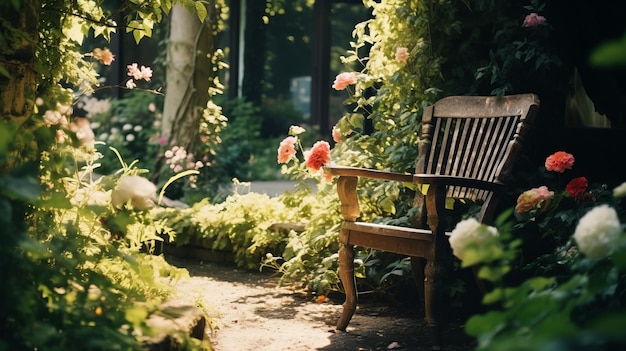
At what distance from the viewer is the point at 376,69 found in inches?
186

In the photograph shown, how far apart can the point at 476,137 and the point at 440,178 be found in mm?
833

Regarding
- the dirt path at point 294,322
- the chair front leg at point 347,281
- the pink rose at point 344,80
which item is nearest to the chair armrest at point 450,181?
the chair front leg at point 347,281

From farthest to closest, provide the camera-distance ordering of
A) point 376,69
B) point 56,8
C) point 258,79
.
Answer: point 258,79, point 376,69, point 56,8

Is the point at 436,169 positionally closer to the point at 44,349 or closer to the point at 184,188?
the point at 44,349

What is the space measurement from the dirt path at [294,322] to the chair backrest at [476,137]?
65cm

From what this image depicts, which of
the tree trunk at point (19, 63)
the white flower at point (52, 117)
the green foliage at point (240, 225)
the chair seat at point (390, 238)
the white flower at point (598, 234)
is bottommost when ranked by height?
the green foliage at point (240, 225)

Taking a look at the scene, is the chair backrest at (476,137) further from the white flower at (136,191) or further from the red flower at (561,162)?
the white flower at (136,191)

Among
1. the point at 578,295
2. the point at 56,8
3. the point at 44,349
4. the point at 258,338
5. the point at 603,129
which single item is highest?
the point at 56,8

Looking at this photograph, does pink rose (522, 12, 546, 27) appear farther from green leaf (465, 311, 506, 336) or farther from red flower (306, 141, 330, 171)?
green leaf (465, 311, 506, 336)

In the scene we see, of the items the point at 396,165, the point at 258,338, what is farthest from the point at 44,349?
the point at 396,165

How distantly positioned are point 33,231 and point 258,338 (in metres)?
1.15

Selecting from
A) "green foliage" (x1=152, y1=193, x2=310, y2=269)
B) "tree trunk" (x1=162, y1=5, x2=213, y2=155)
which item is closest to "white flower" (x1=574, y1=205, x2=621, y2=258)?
"green foliage" (x1=152, y1=193, x2=310, y2=269)

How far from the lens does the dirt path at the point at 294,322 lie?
3.52 m

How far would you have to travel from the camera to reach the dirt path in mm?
3523
